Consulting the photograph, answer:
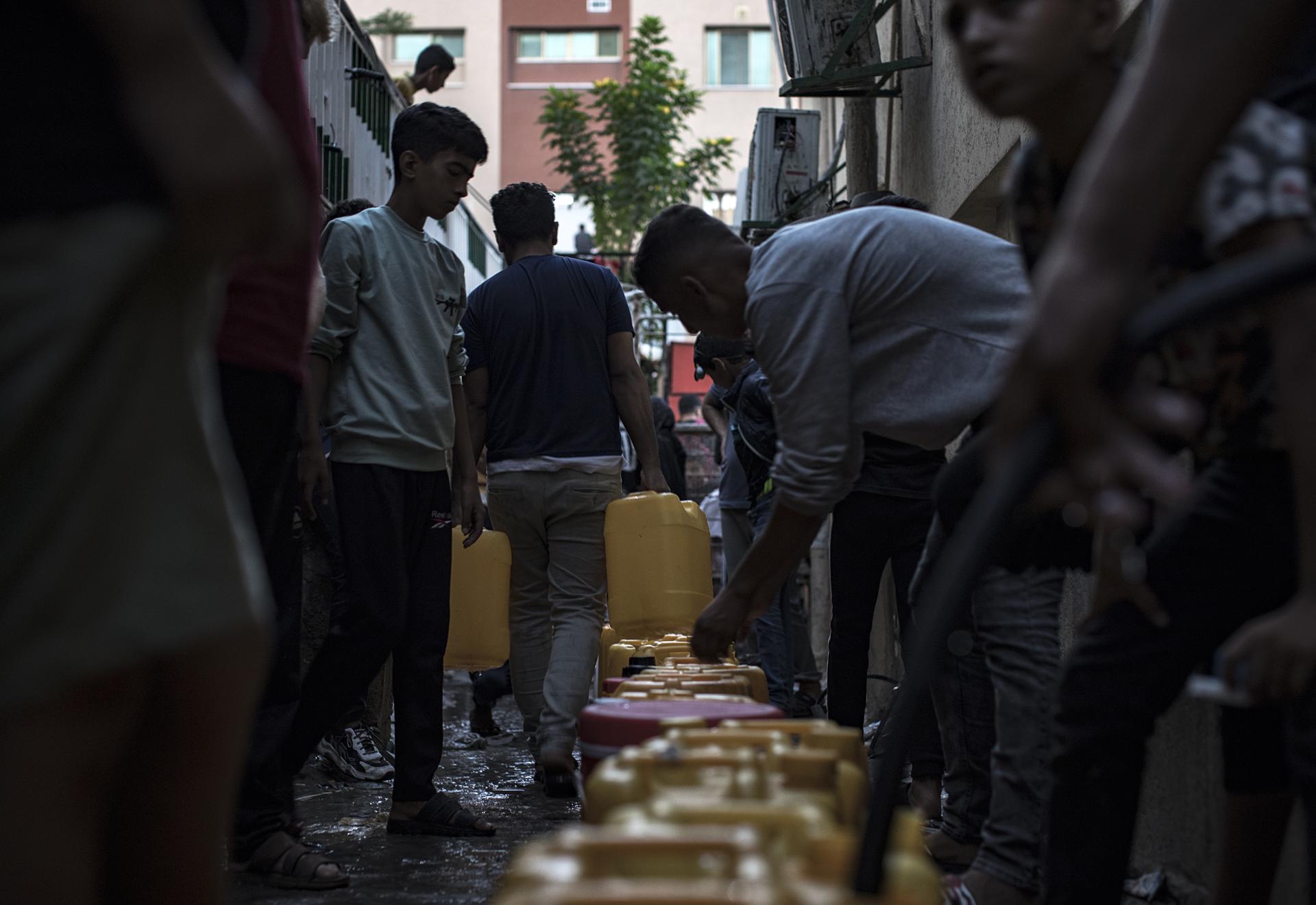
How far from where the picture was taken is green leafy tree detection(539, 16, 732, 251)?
20.1 metres

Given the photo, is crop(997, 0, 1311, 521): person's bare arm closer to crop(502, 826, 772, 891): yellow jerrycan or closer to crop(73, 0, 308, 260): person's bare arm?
crop(502, 826, 772, 891): yellow jerrycan

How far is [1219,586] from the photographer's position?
70.1 inches

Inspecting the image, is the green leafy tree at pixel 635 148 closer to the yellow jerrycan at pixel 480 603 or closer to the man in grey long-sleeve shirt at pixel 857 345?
the yellow jerrycan at pixel 480 603

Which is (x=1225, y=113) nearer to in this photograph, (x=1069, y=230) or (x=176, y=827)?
(x=1069, y=230)

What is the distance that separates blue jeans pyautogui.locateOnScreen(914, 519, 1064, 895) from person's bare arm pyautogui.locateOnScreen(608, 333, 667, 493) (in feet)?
7.06

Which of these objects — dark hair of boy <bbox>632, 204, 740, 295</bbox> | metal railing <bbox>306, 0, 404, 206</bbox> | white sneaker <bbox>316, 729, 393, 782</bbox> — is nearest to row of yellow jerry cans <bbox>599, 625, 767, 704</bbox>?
dark hair of boy <bbox>632, 204, 740, 295</bbox>

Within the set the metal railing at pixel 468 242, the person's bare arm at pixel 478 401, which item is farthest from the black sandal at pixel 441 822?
the metal railing at pixel 468 242

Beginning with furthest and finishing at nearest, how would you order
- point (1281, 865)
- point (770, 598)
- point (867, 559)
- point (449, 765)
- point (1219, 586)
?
point (449, 765), point (867, 559), point (770, 598), point (1281, 865), point (1219, 586)

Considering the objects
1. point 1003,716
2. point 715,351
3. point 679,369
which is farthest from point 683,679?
point 679,369

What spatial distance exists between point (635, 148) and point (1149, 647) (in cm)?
1894

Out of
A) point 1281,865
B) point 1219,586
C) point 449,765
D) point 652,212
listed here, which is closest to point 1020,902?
point 1281,865

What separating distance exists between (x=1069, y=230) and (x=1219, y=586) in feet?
2.27

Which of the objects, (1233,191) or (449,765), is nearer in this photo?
(1233,191)

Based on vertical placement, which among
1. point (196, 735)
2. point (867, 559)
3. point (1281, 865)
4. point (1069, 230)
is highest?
point (1069, 230)
